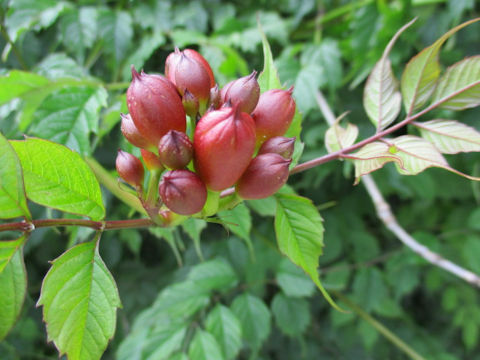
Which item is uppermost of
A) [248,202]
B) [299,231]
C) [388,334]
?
[299,231]

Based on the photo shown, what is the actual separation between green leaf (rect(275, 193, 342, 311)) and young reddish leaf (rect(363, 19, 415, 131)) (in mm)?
183

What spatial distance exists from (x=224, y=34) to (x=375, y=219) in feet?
3.39

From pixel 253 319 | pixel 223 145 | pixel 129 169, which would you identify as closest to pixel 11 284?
pixel 129 169

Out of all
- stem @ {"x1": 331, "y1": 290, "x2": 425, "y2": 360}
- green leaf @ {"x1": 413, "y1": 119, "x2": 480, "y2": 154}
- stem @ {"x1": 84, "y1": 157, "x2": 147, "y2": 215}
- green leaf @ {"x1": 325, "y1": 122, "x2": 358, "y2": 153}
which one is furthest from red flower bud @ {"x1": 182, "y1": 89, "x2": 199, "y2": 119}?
stem @ {"x1": 331, "y1": 290, "x2": 425, "y2": 360}

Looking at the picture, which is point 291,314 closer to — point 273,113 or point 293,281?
point 293,281

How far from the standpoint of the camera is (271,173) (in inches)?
16.1

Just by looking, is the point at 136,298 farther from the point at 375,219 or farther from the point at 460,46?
the point at 460,46

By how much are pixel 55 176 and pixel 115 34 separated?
0.74 metres

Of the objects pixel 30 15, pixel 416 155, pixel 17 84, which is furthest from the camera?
pixel 30 15

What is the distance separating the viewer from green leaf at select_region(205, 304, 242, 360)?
87 centimetres

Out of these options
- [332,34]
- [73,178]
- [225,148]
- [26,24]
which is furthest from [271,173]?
[332,34]

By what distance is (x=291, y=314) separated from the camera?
1.05 metres

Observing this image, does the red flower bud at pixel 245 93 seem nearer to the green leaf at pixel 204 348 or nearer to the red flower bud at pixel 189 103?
the red flower bud at pixel 189 103

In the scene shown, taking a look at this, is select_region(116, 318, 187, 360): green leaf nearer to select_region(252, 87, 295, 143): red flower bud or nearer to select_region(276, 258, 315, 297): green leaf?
select_region(276, 258, 315, 297): green leaf
